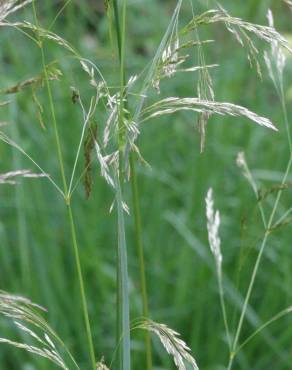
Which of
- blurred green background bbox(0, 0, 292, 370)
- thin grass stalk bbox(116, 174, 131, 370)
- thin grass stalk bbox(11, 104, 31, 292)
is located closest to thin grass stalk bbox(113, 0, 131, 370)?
thin grass stalk bbox(116, 174, 131, 370)

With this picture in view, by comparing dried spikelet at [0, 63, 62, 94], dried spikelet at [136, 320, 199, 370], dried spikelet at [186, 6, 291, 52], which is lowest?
dried spikelet at [136, 320, 199, 370]

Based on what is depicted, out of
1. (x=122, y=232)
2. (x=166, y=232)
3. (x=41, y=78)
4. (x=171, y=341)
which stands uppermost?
(x=41, y=78)

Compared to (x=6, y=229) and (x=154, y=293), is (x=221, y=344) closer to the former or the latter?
(x=154, y=293)

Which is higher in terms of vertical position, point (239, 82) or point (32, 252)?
point (239, 82)

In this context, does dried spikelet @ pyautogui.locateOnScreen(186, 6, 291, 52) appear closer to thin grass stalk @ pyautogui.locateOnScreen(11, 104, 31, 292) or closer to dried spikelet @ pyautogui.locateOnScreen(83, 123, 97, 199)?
dried spikelet @ pyautogui.locateOnScreen(83, 123, 97, 199)

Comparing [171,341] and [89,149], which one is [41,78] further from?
[171,341]

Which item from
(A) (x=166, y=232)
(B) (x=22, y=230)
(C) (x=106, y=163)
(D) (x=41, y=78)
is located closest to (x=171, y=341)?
(C) (x=106, y=163)

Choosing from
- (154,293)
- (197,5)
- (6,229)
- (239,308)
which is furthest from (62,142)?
(197,5)

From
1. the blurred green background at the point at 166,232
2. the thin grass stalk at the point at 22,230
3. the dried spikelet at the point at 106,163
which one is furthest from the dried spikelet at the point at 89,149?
the thin grass stalk at the point at 22,230

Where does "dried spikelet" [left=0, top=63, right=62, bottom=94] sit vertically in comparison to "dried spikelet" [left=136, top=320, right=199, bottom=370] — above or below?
above
